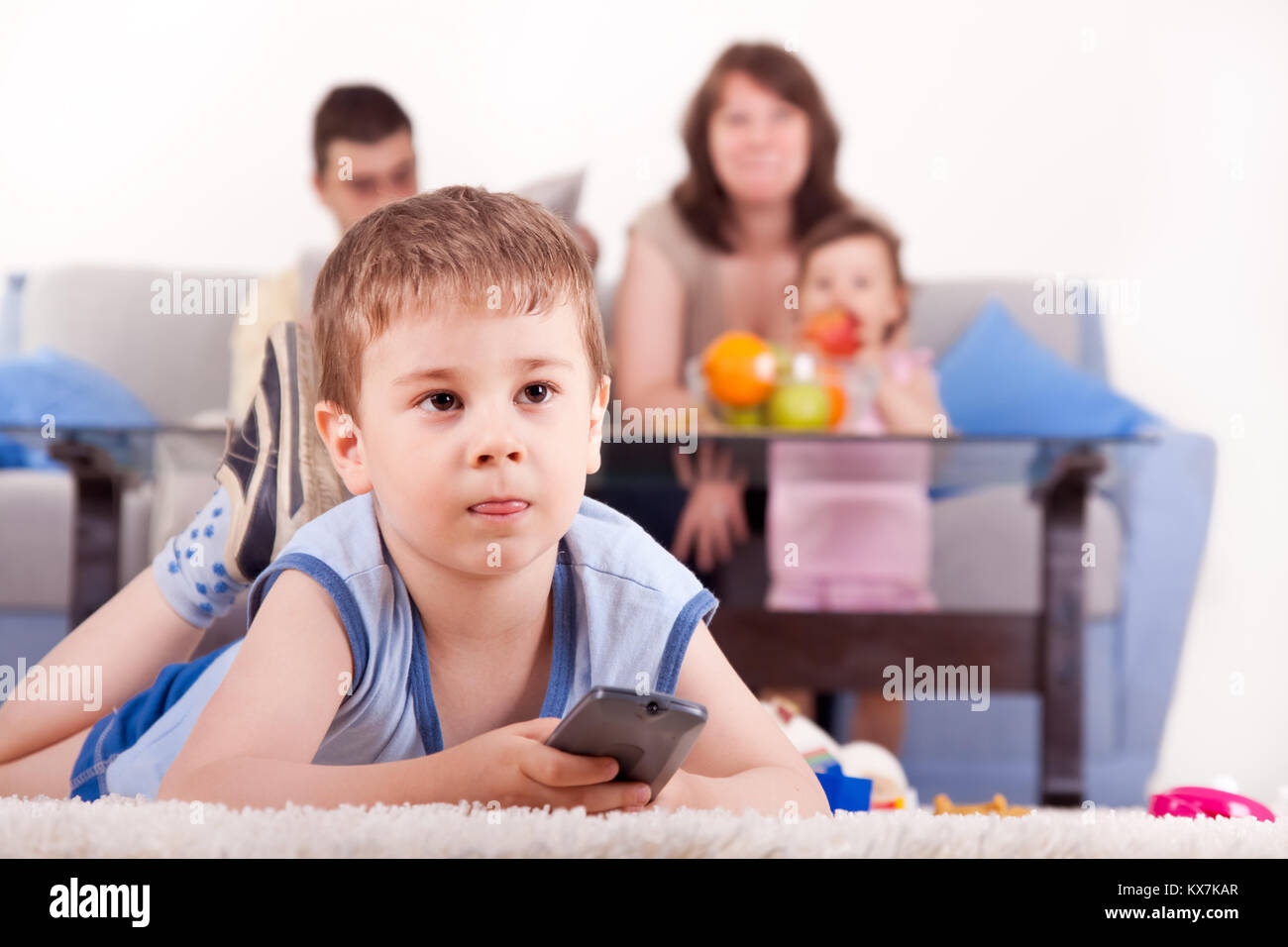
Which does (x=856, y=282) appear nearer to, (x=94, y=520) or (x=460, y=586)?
(x=94, y=520)

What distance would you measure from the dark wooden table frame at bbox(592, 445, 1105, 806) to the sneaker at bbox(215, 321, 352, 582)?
64 cm

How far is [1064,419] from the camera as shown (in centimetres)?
182

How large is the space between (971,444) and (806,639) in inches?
11.9

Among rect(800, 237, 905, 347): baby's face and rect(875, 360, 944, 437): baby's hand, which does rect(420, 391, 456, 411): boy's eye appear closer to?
rect(875, 360, 944, 437): baby's hand

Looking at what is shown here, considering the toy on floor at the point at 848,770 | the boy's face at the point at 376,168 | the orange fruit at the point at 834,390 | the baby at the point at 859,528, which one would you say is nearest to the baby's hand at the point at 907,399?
the baby at the point at 859,528

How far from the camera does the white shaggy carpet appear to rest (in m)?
0.45

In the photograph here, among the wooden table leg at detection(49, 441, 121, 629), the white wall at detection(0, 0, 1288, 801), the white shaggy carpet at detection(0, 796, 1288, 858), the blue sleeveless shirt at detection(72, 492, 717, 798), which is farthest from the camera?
the white wall at detection(0, 0, 1288, 801)

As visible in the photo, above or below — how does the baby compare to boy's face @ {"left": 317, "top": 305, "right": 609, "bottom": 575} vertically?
below

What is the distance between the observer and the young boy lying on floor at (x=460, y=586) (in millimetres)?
592

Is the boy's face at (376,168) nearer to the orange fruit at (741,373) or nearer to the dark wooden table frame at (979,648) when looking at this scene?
the orange fruit at (741,373)

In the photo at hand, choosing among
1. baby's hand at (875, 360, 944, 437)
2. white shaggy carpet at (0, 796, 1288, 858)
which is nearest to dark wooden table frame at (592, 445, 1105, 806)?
baby's hand at (875, 360, 944, 437)

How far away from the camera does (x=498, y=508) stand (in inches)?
24.1

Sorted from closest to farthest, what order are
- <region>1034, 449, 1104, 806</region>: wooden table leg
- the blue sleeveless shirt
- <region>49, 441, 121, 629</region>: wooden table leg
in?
the blue sleeveless shirt
<region>49, 441, 121, 629</region>: wooden table leg
<region>1034, 449, 1104, 806</region>: wooden table leg
